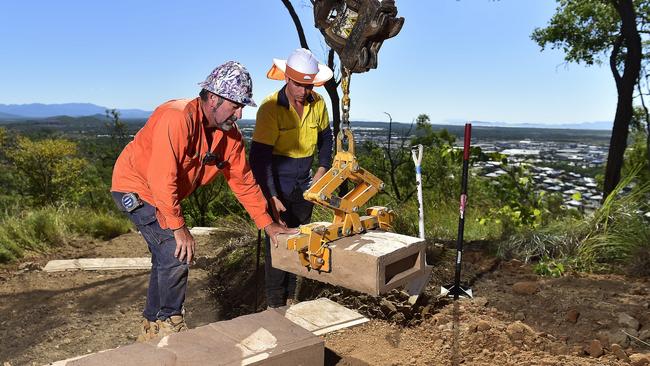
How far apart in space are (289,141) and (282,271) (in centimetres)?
92

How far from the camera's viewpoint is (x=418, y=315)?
3.94 metres

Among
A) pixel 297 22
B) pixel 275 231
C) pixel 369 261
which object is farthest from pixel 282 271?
pixel 297 22

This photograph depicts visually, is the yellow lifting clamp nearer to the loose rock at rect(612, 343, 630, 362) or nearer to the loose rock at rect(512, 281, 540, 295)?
the loose rock at rect(612, 343, 630, 362)

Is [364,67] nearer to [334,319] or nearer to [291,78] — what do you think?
[291,78]

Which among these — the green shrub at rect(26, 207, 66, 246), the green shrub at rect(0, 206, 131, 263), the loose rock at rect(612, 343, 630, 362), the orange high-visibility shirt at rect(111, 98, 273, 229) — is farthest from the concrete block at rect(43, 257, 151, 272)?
the loose rock at rect(612, 343, 630, 362)

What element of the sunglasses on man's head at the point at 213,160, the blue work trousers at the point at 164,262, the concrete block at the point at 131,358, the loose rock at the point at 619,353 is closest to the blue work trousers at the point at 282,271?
the sunglasses on man's head at the point at 213,160

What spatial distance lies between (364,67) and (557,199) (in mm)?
7600

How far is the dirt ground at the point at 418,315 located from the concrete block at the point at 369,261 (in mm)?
541

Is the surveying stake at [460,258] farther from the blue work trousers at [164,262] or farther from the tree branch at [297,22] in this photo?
the tree branch at [297,22]

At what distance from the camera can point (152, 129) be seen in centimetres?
303

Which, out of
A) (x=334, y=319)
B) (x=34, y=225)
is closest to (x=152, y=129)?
(x=334, y=319)

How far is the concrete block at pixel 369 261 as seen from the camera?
2.87 m

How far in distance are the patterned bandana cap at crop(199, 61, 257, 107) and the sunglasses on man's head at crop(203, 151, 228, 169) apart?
404 millimetres

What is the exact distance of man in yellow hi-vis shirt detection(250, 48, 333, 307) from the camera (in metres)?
3.66
